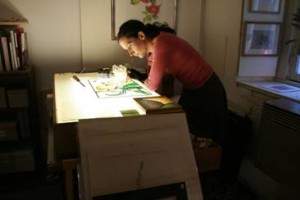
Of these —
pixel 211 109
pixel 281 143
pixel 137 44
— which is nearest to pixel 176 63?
pixel 137 44

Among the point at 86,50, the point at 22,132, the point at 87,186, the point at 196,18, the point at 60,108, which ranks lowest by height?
the point at 22,132

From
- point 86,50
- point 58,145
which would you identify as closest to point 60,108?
point 58,145

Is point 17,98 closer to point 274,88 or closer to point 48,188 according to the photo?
point 48,188

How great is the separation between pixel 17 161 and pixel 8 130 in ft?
0.86

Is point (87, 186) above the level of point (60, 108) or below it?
below

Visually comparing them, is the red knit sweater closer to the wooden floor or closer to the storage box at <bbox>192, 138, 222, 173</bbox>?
the storage box at <bbox>192, 138, 222, 173</bbox>

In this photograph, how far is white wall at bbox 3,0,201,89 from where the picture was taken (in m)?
2.55

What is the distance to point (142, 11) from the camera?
279 cm

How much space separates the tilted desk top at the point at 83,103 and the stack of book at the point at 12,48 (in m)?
0.51

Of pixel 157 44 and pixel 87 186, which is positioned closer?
pixel 87 186

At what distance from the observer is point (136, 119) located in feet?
3.70

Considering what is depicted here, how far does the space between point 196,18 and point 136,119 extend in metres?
2.10

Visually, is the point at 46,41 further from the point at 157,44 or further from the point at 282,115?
the point at 282,115

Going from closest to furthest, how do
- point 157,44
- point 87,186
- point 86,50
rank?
point 87,186 → point 157,44 → point 86,50
